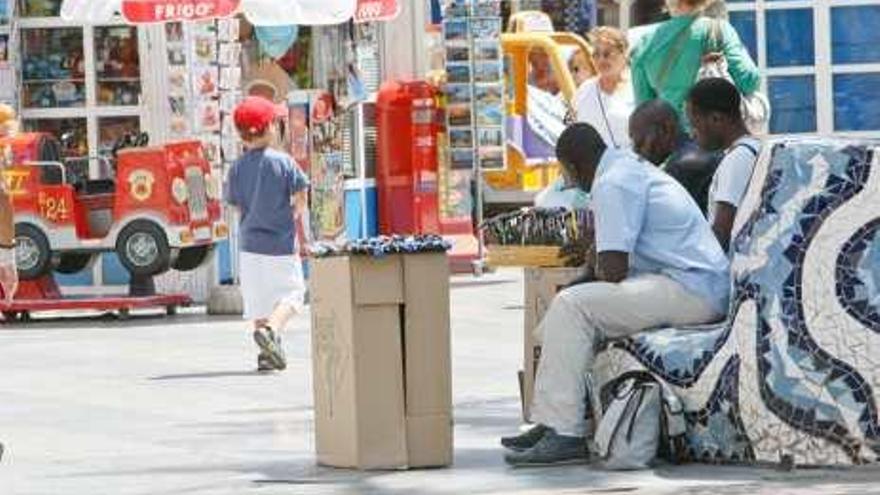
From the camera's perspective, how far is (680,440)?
9.79 meters

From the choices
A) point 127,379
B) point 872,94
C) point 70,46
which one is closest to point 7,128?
point 70,46

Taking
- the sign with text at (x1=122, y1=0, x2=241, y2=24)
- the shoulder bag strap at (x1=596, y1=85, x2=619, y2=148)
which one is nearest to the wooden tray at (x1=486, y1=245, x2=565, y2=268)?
the shoulder bag strap at (x1=596, y1=85, x2=619, y2=148)

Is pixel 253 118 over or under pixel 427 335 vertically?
over

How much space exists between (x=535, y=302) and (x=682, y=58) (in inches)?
79.4

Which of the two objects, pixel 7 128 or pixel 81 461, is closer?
pixel 81 461

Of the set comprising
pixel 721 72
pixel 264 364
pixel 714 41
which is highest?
pixel 714 41

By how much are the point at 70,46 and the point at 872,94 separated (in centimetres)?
635

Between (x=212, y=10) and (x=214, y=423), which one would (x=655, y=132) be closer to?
(x=214, y=423)

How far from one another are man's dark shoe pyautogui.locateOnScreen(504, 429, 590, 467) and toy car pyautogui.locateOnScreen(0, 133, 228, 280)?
30.1ft

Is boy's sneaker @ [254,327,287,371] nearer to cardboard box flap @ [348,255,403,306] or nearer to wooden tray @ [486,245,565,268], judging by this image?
wooden tray @ [486,245,565,268]

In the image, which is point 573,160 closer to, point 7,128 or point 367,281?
point 367,281

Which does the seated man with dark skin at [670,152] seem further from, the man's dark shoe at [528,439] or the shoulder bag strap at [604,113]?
the shoulder bag strap at [604,113]

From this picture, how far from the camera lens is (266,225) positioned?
15008 mm

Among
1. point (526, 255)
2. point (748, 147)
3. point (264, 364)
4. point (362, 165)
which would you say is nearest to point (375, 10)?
point (362, 165)
